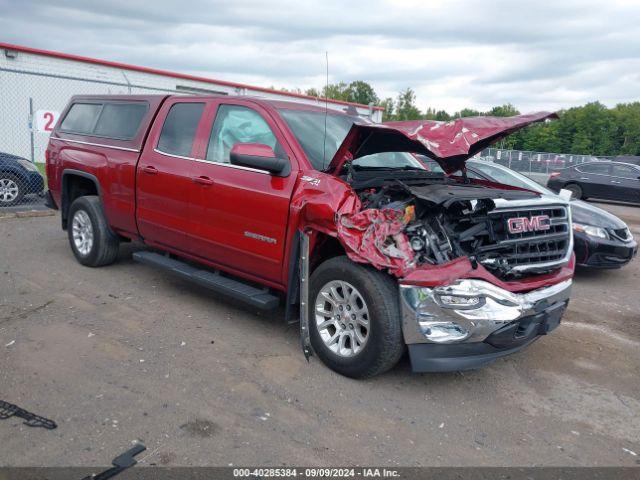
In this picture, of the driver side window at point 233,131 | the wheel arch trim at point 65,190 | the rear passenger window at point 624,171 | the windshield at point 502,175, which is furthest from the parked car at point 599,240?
the rear passenger window at point 624,171

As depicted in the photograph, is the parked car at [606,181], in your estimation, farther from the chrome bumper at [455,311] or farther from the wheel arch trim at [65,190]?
the chrome bumper at [455,311]

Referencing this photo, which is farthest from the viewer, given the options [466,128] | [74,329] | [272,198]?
[74,329]

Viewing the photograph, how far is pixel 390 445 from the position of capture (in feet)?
10.7

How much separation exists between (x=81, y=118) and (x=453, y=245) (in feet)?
16.3

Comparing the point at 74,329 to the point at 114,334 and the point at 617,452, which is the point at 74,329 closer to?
the point at 114,334

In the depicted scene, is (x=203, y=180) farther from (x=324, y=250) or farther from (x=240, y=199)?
(x=324, y=250)

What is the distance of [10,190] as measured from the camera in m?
10.3

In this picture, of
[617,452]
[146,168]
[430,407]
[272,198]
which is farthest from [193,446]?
[146,168]

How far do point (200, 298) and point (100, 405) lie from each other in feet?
7.33

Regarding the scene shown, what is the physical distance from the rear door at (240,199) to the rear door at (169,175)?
6.6 inches

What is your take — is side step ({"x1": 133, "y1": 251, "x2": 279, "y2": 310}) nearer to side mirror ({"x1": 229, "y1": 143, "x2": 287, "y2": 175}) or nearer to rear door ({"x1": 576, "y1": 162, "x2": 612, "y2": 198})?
side mirror ({"x1": 229, "y1": 143, "x2": 287, "y2": 175})

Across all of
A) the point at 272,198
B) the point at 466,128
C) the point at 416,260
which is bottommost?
the point at 416,260

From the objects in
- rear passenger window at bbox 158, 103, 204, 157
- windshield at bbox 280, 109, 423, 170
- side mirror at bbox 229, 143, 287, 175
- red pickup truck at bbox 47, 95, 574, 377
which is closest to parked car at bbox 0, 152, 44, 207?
red pickup truck at bbox 47, 95, 574, 377

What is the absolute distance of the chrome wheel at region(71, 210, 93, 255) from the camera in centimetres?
645
